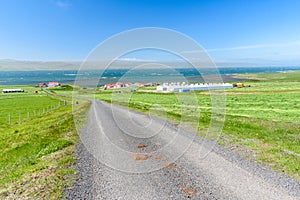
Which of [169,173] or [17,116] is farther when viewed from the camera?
[17,116]

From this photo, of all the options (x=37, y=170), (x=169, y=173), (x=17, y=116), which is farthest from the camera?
(x=17, y=116)

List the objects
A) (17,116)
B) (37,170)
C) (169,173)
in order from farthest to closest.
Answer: (17,116) < (37,170) < (169,173)

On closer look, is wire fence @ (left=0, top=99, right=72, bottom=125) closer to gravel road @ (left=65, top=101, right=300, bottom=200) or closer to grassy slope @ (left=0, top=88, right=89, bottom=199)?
grassy slope @ (left=0, top=88, right=89, bottom=199)

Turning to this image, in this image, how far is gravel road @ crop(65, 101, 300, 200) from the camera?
729cm

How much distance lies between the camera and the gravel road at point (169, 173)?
287 inches

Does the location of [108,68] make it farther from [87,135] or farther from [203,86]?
[203,86]

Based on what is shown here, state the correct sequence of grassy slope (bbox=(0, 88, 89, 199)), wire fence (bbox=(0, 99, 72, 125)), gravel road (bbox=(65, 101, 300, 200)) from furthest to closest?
wire fence (bbox=(0, 99, 72, 125)) → grassy slope (bbox=(0, 88, 89, 199)) → gravel road (bbox=(65, 101, 300, 200))

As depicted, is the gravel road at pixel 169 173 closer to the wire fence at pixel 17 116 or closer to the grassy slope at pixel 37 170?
→ the grassy slope at pixel 37 170

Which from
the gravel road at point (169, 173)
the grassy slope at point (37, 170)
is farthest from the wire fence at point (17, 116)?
the gravel road at point (169, 173)

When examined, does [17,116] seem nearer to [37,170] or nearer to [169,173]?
[37,170]

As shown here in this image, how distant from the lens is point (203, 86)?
8875cm

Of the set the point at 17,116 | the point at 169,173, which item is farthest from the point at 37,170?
the point at 17,116

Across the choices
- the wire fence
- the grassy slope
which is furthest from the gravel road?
the wire fence

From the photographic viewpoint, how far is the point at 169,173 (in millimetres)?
8906
